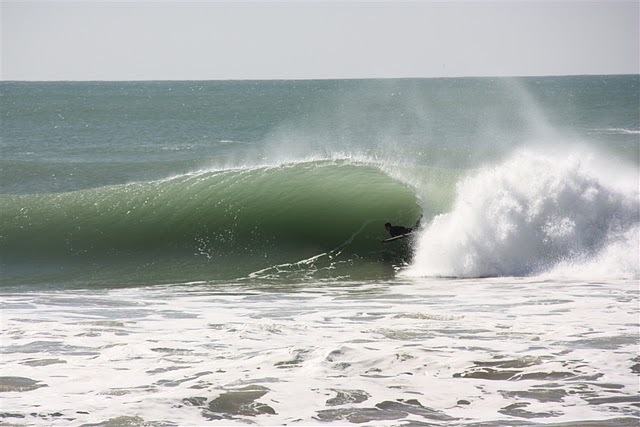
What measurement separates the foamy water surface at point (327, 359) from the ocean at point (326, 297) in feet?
0.09

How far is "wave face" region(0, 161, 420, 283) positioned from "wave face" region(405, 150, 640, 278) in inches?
58.7

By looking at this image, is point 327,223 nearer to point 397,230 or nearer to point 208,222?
point 397,230

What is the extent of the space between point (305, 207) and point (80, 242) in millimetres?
4197

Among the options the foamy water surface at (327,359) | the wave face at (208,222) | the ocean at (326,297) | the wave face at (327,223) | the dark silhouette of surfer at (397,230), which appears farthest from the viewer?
the dark silhouette of surfer at (397,230)

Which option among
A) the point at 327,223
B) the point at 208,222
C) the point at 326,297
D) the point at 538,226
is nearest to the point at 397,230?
the point at 327,223

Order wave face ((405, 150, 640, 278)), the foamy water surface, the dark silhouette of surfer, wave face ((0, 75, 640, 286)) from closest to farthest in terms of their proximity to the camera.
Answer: the foamy water surface, wave face ((405, 150, 640, 278)), wave face ((0, 75, 640, 286)), the dark silhouette of surfer

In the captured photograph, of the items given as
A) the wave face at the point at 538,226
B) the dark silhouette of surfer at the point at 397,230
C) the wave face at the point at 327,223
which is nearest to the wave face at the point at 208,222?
the wave face at the point at 327,223

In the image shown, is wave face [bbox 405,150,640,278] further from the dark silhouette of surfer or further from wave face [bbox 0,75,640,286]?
the dark silhouette of surfer

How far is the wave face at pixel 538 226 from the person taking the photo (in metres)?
12.9

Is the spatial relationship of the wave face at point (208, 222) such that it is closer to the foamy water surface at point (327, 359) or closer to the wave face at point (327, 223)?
the wave face at point (327, 223)

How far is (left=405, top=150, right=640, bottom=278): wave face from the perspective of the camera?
12.9 m

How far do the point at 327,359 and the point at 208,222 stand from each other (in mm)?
8973

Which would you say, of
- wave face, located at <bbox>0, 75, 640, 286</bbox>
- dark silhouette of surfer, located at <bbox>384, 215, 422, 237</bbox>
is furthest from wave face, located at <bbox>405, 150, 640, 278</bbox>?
dark silhouette of surfer, located at <bbox>384, 215, 422, 237</bbox>

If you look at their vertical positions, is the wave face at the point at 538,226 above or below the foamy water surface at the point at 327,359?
above
